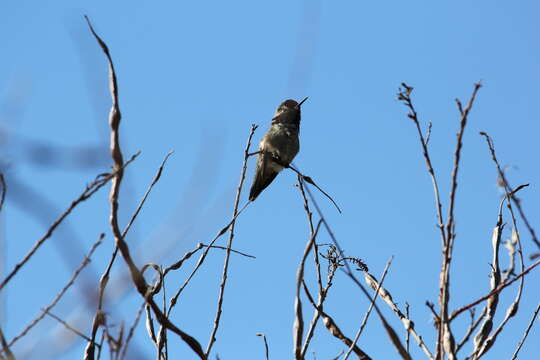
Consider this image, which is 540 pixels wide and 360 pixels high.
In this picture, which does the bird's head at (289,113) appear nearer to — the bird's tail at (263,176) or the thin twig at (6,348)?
the bird's tail at (263,176)

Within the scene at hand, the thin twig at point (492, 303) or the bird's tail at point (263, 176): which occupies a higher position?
the bird's tail at point (263, 176)

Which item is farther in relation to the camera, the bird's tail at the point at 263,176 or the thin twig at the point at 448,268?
the bird's tail at the point at 263,176

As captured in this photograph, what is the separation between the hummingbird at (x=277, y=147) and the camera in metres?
6.18

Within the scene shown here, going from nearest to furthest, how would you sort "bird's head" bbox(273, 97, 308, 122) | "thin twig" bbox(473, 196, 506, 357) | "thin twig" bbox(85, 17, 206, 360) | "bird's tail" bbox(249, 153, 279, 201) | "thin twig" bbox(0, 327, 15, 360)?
"thin twig" bbox(0, 327, 15, 360) → "thin twig" bbox(85, 17, 206, 360) → "thin twig" bbox(473, 196, 506, 357) → "bird's tail" bbox(249, 153, 279, 201) → "bird's head" bbox(273, 97, 308, 122)

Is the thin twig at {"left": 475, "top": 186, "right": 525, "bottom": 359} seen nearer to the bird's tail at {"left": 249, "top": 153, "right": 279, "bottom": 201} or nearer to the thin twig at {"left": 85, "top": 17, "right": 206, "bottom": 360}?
the thin twig at {"left": 85, "top": 17, "right": 206, "bottom": 360}

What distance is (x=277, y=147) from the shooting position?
20.4 ft

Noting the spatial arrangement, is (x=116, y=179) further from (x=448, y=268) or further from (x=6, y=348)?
(x=448, y=268)

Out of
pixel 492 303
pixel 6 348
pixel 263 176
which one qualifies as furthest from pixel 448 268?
pixel 263 176

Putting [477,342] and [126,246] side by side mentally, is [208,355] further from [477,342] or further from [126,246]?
[477,342]

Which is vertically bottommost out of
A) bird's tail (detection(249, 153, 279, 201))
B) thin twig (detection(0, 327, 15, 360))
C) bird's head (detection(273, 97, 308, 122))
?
thin twig (detection(0, 327, 15, 360))

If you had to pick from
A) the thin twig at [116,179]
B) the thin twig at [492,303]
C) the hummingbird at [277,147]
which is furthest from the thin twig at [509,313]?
the hummingbird at [277,147]

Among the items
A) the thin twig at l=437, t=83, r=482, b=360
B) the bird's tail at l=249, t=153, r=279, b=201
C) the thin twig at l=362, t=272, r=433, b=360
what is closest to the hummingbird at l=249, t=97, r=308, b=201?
the bird's tail at l=249, t=153, r=279, b=201

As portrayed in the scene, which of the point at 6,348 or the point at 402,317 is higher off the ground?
the point at 402,317

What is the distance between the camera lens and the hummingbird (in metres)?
6.18
